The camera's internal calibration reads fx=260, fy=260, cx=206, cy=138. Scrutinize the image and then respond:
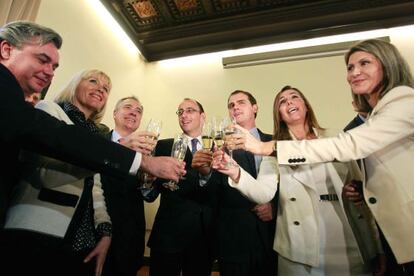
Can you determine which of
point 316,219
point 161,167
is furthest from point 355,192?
point 161,167

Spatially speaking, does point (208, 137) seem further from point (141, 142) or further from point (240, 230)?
point (240, 230)

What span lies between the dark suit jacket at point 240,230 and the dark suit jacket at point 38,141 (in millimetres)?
878

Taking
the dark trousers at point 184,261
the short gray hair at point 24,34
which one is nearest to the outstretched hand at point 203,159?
the dark trousers at point 184,261

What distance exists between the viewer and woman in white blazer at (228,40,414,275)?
1.01m

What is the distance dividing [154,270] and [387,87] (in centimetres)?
168

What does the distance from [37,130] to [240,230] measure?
1.20 meters

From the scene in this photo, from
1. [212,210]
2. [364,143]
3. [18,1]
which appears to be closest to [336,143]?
[364,143]

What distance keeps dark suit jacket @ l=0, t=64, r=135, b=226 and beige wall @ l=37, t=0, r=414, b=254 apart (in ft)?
6.80

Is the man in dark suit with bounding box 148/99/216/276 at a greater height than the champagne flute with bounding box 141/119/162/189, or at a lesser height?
lesser

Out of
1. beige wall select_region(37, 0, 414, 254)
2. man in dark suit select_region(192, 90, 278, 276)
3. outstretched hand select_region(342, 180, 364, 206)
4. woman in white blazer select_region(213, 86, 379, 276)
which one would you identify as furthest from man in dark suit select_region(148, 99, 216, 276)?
beige wall select_region(37, 0, 414, 254)

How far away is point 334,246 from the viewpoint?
1307 millimetres

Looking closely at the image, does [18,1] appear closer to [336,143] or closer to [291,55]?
[336,143]

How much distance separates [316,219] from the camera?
1362mm

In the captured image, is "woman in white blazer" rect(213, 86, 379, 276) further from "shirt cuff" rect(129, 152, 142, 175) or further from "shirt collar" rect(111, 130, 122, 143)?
"shirt collar" rect(111, 130, 122, 143)
